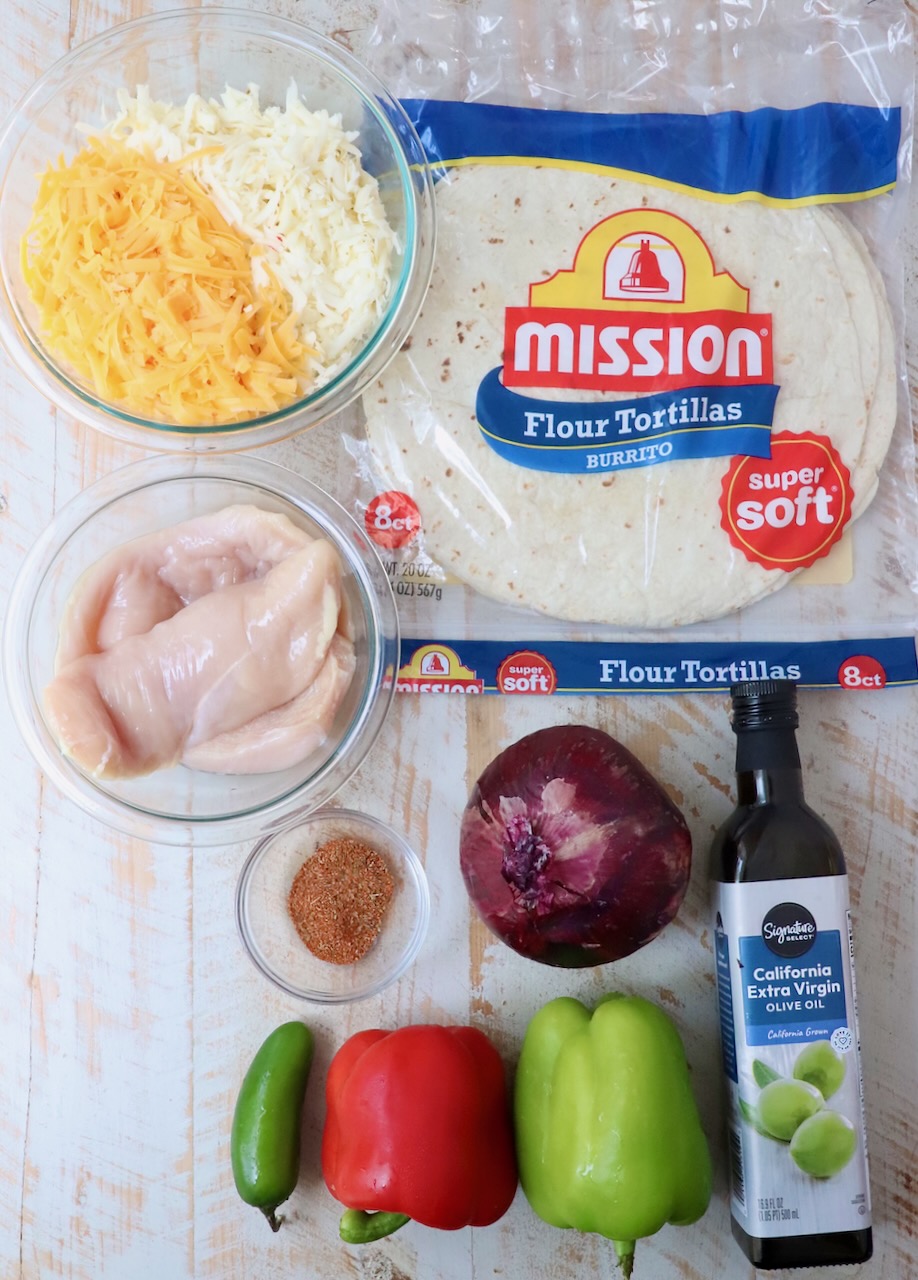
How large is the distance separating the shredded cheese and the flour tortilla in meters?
0.10

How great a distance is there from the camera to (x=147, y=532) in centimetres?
117

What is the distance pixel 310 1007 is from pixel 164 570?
557mm

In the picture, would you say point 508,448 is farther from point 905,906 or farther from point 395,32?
point 905,906

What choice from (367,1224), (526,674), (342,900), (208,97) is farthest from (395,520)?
(367,1224)

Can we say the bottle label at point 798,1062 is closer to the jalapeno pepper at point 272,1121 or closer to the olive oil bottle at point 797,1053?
the olive oil bottle at point 797,1053

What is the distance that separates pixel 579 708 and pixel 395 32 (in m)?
0.87

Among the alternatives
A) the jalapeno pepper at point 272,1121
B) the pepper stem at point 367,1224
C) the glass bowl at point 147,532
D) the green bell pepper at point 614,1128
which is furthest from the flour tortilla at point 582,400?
the pepper stem at point 367,1224

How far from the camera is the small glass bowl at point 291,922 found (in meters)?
1.17

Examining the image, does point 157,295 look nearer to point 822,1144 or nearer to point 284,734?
point 284,734

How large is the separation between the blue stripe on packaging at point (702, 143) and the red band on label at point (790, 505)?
1.05 feet

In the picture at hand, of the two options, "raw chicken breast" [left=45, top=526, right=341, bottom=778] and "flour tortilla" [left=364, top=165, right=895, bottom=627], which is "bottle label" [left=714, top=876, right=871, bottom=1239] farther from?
"raw chicken breast" [left=45, top=526, right=341, bottom=778]

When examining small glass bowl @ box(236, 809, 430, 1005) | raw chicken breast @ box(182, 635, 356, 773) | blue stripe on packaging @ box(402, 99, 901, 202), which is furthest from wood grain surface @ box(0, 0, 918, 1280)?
blue stripe on packaging @ box(402, 99, 901, 202)

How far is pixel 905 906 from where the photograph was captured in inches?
46.5

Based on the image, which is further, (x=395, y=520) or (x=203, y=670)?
(x=395, y=520)
